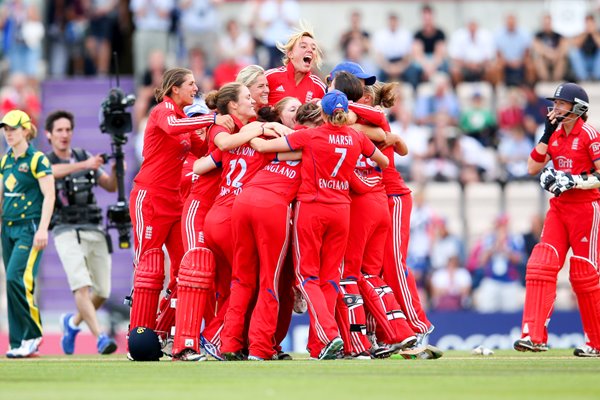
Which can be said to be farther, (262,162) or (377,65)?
(377,65)

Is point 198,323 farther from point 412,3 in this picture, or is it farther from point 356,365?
point 412,3

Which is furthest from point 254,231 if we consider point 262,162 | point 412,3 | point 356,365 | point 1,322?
point 412,3

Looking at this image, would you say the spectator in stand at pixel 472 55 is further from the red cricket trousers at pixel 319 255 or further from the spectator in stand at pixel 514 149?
the red cricket trousers at pixel 319 255

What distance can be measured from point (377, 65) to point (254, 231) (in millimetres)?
12026

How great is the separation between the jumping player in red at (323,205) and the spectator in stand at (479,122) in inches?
407

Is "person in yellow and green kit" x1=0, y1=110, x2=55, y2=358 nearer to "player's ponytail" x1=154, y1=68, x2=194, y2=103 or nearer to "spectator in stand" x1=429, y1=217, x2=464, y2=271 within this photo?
"player's ponytail" x1=154, y1=68, x2=194, y2=103

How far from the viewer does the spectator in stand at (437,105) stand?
23.4 m

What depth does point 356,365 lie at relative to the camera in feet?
38.8

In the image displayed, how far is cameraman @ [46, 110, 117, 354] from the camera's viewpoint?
15789 mm

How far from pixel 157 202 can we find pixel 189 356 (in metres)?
1.71

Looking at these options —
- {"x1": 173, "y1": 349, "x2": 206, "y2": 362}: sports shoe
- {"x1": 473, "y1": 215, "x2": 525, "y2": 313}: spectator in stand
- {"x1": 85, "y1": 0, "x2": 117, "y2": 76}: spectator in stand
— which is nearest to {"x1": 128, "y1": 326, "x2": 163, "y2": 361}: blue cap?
{"x1": 173, "y1": 349, "x2": 206, "y2": 362}: sports shoe

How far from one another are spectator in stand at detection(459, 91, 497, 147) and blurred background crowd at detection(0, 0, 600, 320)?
0.08 ft

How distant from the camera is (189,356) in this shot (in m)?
13.0

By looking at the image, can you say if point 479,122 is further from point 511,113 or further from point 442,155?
point 442,155
